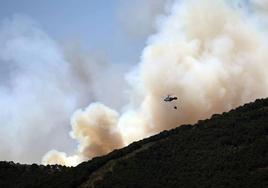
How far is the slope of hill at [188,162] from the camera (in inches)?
3767

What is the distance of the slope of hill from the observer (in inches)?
3767

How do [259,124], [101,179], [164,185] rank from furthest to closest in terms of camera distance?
[259,124] → [101,179] → [164,185]

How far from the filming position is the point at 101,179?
103 meters

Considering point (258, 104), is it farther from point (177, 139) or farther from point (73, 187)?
point (73, 187)

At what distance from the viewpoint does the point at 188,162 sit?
4104 inches

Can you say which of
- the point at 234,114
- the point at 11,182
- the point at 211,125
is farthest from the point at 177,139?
the point at 11,182

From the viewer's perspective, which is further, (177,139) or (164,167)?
(177,139)

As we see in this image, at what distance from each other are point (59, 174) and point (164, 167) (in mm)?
23691

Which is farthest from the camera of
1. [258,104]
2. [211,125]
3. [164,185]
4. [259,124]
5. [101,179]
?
[258,104]

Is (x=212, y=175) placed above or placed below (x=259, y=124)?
below

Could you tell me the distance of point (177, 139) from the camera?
119 m

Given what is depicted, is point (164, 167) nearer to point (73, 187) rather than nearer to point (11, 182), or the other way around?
point (73, 187)

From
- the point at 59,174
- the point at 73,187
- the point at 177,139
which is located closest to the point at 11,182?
the point at 59,174

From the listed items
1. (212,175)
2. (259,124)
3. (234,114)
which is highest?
(234,114)
